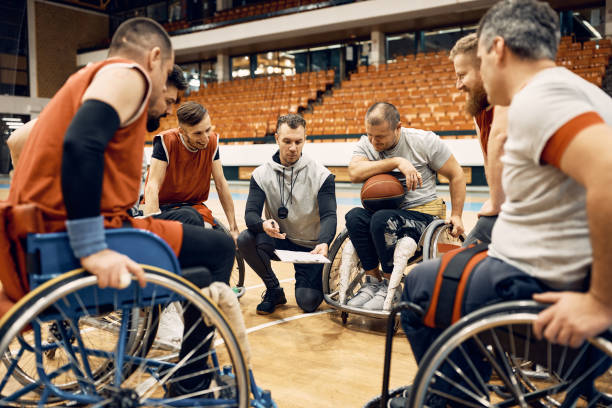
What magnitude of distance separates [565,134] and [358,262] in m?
1.95

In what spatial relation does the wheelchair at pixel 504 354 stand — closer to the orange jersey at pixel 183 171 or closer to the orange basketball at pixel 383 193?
the orange basketball at pixel 383 193

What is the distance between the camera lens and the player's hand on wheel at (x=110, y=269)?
1141mm

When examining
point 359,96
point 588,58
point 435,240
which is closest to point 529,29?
point 435,240

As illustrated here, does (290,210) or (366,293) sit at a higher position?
(290,210)

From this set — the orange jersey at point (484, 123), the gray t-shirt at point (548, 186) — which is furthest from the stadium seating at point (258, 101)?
the gray t-shirt at point (548, 186)

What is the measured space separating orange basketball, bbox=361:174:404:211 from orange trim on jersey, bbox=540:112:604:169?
1.61 meters

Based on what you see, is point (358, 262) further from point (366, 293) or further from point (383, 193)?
point (383, 193)

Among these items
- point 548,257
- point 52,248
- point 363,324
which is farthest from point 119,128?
point 363,324

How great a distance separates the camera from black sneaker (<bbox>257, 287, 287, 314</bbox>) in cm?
289

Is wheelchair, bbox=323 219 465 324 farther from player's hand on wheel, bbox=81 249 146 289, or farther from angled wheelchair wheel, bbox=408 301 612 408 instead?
player's hand on wheel, bbox=81 249 146 289

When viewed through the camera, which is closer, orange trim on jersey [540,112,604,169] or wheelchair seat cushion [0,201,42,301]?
orange trim on jersey [540,112,604,169]

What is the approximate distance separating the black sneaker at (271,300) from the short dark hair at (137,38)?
5.92ft

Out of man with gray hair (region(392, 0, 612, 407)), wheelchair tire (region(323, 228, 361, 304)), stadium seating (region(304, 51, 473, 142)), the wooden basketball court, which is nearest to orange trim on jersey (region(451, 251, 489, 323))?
man with gray hair (region(392, 0, 612, 407))

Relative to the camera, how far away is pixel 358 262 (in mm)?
2848
